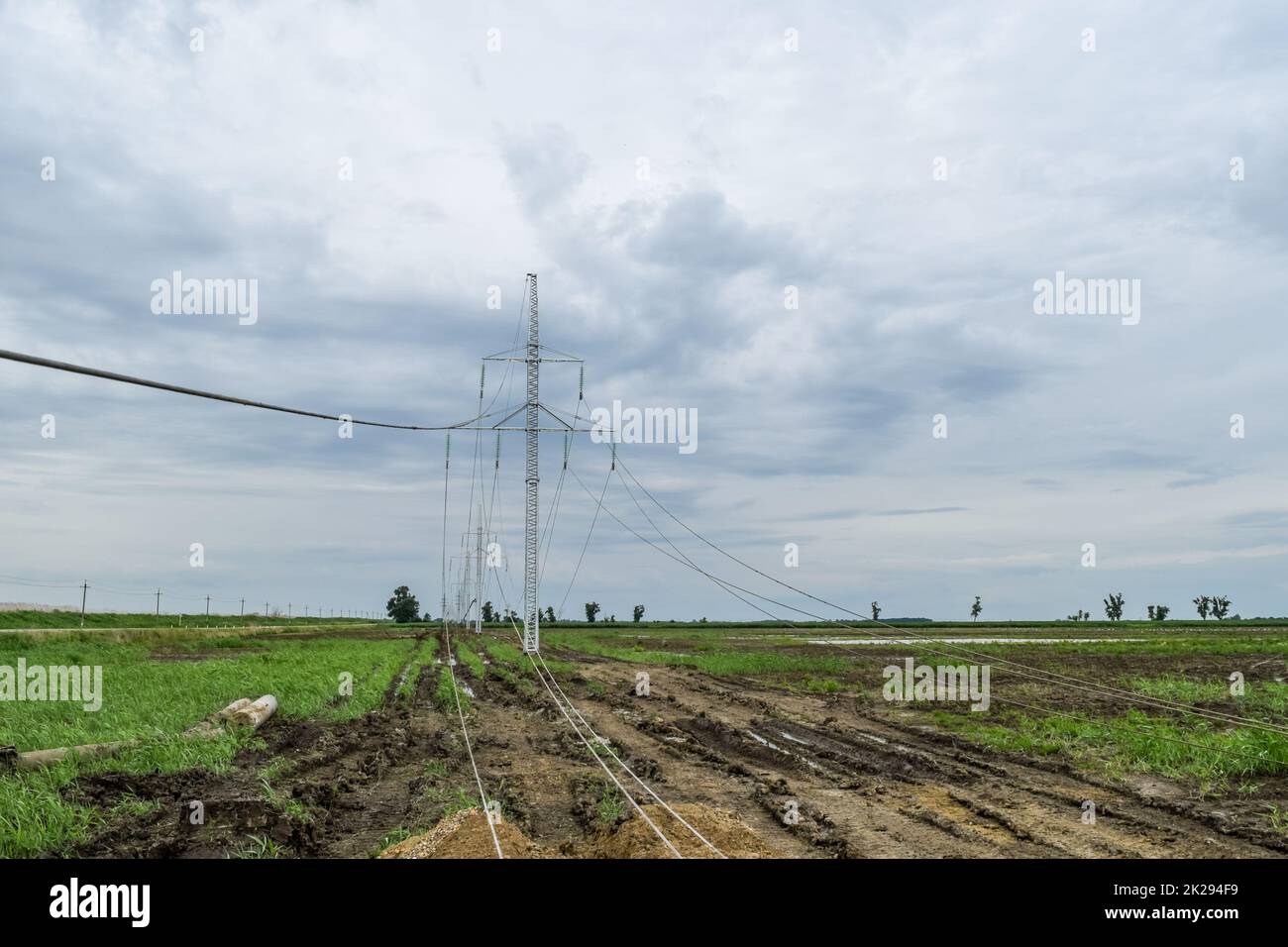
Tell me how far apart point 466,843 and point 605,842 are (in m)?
1.40

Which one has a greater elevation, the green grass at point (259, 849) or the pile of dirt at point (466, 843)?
the pile of dirt at point (466, 843)

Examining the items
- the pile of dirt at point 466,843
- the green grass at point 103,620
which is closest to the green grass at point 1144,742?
the pile of dirt at point 466,843

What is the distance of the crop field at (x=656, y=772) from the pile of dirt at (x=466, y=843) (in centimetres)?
3

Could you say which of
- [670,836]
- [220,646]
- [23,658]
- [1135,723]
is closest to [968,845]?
Answer: [670,836]

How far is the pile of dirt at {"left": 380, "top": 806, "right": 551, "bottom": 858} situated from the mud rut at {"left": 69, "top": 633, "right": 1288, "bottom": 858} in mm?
595

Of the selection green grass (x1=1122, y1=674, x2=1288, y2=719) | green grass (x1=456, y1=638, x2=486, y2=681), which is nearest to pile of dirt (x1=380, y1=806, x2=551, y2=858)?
green grass (x1=1122, y1=674, x2=1288, y2=719)

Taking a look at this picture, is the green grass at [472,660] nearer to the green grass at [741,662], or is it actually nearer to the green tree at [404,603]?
the green grass at [741,662]

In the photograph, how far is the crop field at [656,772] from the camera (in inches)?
388

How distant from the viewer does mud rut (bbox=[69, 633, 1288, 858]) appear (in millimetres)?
9961

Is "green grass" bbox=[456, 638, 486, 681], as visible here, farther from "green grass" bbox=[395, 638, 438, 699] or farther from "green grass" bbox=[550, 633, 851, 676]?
"green grass" bbox=[550, 633, 851, 676]

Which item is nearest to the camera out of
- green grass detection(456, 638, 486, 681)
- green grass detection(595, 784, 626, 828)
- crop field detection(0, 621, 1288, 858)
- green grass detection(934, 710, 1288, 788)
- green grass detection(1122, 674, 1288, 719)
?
crop field detection(0, 621, 1288, 858)

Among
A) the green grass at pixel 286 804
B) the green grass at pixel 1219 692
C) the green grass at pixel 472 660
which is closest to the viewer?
the green grass at pixel 286 804
